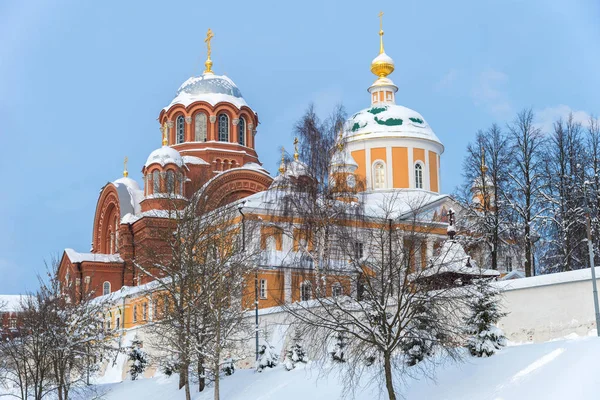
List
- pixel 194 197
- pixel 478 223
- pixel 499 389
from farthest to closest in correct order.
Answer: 1. pixel 478 223
2. pixel 194 197
3. pixel 499 389

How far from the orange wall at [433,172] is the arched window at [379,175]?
2.20 metres

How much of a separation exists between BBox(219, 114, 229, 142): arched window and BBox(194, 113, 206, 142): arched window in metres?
0.77

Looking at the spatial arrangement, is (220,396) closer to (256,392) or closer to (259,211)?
(256,392)

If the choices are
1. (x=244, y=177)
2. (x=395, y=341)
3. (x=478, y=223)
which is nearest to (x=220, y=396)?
(x=395, y=341)

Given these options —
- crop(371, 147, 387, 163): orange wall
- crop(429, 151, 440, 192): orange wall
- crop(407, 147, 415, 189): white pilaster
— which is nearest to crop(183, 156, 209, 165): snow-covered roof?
crop(371, 147, 387, 163): orange wall

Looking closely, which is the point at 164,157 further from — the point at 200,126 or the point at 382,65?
the point at 382,65

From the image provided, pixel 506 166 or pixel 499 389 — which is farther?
pixel 506 166

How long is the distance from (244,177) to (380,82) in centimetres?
820

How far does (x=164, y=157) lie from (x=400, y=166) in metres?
10.3

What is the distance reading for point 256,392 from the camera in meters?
19.0

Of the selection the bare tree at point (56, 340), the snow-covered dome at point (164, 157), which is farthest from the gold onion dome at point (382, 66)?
the bare tree at point (56, 340)

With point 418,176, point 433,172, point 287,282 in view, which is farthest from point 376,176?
point 287,282

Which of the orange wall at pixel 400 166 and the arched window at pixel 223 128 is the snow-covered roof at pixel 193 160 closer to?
the arched window at pixel 223 128

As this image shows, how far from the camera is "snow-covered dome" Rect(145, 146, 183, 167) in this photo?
37.6m
